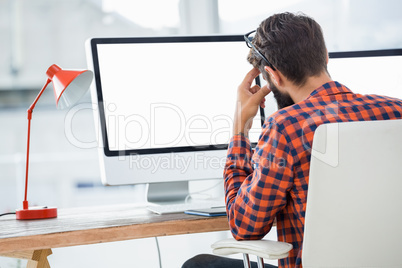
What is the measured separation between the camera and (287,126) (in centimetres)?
104

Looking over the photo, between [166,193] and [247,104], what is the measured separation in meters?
0.54

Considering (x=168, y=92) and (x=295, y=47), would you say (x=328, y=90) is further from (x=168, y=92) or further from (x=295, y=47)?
(x=168, y=92)

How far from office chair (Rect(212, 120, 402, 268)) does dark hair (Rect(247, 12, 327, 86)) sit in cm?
30

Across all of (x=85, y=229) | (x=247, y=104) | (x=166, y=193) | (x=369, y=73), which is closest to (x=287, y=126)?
(x=247, y=104)

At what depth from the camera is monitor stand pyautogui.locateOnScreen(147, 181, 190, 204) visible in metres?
1.77

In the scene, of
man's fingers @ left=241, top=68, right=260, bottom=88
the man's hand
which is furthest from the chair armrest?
man's fingers @ left=241, top=68, right=260, bottom=88

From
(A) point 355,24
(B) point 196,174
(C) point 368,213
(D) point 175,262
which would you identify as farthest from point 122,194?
(C) point 368,213

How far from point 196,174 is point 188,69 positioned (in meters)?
0.36

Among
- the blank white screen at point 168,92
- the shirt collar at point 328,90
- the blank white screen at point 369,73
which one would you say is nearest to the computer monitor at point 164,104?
the blank white screen at point 168,92

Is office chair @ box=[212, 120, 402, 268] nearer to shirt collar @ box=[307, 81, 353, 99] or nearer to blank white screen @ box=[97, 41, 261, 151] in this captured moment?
shirt collar @ box=[307, 81, 353, 99]

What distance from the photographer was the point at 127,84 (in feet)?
5.39

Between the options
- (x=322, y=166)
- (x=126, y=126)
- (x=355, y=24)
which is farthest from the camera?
(x=355, y=24)

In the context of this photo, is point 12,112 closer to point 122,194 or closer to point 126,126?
point 122,194

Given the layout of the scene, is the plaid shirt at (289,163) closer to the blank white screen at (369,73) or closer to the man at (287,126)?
the man at (287,126)
